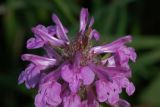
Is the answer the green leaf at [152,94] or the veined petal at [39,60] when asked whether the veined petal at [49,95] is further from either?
the green leaf at [152,94]

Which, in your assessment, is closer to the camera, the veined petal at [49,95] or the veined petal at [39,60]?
the veined petal at [49,95]

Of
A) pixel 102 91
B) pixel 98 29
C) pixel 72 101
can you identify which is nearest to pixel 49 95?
pixel 72 101

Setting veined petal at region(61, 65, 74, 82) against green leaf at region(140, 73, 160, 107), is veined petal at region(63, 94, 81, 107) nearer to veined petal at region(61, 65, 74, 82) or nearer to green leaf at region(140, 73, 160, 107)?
veined petal at region(61, 65, 74, 82)

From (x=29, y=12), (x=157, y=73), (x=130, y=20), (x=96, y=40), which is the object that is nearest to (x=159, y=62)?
(x=157, y=73)

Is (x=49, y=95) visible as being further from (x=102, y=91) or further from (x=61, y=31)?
(x=61, y=31)

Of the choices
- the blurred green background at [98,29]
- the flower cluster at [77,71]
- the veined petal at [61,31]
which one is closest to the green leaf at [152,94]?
the blurred green background at [98,29]

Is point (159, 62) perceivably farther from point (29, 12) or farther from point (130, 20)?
point (29, 12)

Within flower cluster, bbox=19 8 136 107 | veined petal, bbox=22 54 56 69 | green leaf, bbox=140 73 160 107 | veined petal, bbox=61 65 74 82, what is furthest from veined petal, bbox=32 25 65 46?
green leaf, bbox=140 73 160 107
